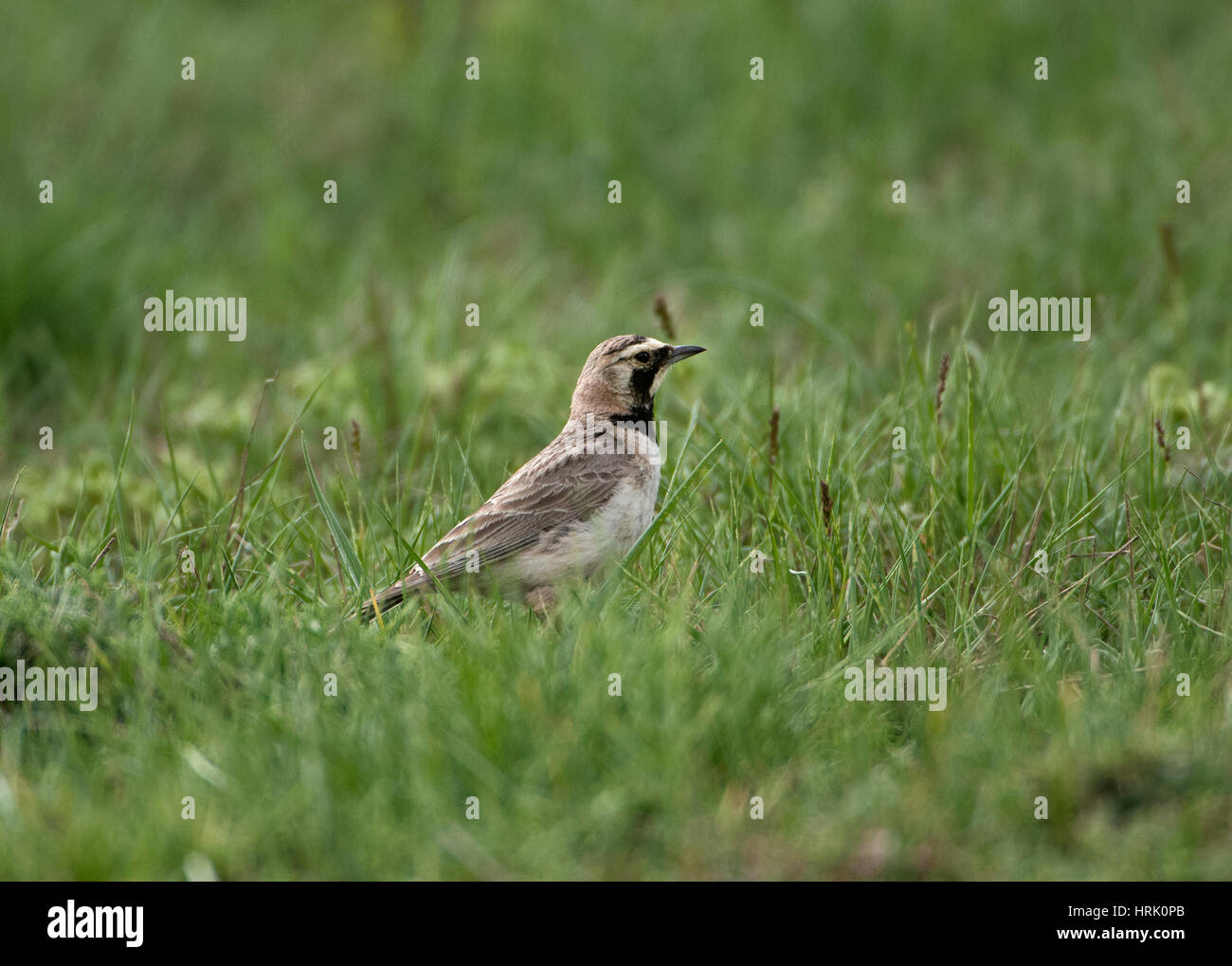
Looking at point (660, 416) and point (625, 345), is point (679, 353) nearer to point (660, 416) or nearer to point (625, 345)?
point (625, 345)

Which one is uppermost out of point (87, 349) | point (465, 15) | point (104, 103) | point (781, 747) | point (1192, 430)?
point (465, 15)

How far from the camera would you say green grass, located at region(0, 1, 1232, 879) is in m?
4.16

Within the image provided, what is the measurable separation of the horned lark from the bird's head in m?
0.17

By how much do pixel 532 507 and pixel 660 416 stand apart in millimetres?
2221

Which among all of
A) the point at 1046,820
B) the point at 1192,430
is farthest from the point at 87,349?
the point at 1046,820

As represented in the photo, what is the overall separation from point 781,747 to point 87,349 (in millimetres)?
6791

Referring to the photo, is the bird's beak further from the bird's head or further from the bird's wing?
the bird's wing

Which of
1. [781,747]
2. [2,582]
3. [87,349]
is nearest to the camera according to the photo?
[781,747]

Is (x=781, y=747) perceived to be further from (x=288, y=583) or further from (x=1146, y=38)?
(x=1146, y=38)

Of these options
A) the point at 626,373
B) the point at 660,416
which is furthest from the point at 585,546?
the point at 660,416

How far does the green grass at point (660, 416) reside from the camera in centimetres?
416

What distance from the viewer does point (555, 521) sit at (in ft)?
19.2
